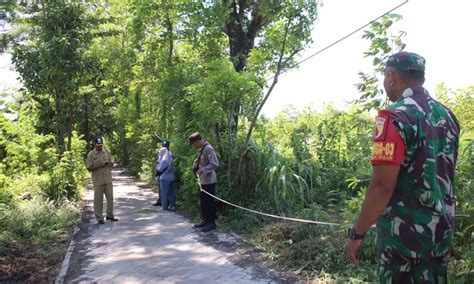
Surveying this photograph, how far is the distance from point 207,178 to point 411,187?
6.26 meters

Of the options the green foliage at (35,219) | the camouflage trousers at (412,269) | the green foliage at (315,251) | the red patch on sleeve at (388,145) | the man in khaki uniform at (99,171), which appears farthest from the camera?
the man in khaki uniform at (99,171)

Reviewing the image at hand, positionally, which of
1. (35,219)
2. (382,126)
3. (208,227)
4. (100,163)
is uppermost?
(382,126)

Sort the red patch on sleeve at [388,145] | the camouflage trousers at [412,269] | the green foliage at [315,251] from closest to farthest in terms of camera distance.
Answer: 1. the red patch on sleeve at [388,145]
2. the camouflage trousers at [412,269]
3. the green foliage at [315,251]

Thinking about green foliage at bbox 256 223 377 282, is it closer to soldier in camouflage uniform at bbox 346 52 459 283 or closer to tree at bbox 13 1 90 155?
soldier in camouflage uniform at bbox 346 52 459 283

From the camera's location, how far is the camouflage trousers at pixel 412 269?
2535mm

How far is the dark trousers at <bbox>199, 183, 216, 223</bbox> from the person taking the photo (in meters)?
8.52

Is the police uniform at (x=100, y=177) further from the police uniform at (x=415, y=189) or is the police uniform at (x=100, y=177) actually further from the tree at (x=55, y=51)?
the police uniform at (x=415, y=189)

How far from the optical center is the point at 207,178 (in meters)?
8.55

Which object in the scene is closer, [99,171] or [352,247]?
[352,247]

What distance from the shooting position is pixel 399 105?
256cm

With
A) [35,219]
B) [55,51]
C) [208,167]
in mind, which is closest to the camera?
[208,167]

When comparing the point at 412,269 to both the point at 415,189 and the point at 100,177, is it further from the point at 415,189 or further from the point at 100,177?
the point at 100,177

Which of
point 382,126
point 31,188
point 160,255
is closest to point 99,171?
point 31,188

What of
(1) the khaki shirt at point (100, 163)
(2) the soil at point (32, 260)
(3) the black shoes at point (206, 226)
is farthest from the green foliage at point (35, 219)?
(3) the black shoes at point (206, 226)
